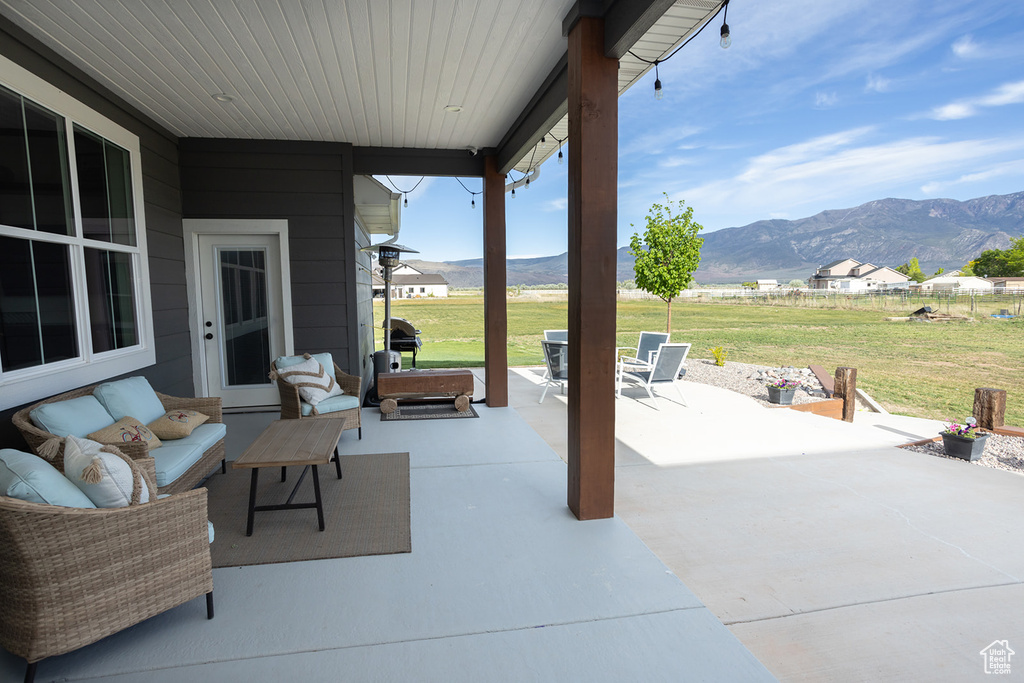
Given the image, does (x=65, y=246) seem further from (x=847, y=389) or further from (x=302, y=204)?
(x=847, y=389)

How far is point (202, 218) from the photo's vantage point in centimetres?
529

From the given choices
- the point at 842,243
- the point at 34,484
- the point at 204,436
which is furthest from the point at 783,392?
the point at 842,243

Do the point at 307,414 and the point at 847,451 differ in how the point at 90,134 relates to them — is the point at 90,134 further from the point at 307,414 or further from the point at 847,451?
the point at 847,451

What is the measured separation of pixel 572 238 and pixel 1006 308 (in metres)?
15.2

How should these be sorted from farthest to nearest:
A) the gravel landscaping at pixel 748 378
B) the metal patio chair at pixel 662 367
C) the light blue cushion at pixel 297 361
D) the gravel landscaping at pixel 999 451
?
the gravel landscaping at pixel 748 378 → the metal patio chair at pixel 662 367 → the light blue cushion at pixel 297 361 → the gravel landscaping at pixel 999 451

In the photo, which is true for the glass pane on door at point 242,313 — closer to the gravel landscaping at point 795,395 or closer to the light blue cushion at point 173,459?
the light blue cushion at point 173,459

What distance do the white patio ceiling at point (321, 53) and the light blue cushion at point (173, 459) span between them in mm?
2406

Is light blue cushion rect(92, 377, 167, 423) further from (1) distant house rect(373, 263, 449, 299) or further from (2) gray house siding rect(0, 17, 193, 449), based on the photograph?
(1) distant house rect(373, 263, 449, 299)

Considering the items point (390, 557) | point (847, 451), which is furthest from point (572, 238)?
point (847, 451)

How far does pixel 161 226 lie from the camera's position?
476 cm

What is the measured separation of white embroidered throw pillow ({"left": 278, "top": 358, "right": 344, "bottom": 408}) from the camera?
4348mm

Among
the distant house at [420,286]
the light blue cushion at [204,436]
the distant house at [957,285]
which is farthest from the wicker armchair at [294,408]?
the distant house at [420,286]

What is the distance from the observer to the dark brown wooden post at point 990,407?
15.0ft

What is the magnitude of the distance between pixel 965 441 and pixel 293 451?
503cm
